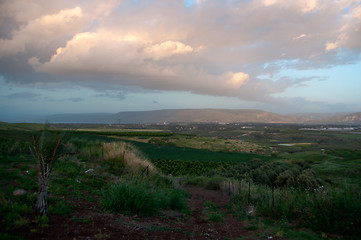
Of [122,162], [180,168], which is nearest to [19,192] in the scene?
[122,162]

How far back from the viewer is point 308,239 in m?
6.90

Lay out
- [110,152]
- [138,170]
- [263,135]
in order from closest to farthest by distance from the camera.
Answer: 1. [138,170]
2. [110,152]
3. [263,135]

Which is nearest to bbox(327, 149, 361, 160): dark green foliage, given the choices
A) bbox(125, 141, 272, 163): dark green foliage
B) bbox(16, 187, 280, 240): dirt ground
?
bbox(125, 141, 272, 163): dark green foliage

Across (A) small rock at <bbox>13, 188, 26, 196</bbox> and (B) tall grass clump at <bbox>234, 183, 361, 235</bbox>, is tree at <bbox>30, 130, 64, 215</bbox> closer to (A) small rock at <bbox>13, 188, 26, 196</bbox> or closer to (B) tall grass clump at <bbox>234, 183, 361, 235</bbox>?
(A) small rock at <bbox>13, 188, 26, 196</bbox>

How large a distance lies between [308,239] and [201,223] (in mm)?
3539

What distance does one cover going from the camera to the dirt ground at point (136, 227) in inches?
228

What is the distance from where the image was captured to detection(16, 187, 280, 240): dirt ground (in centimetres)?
579

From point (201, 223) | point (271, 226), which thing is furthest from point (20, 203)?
point (271, 226)

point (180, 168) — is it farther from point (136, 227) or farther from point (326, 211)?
point (136, 227)

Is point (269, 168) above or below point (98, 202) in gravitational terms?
below

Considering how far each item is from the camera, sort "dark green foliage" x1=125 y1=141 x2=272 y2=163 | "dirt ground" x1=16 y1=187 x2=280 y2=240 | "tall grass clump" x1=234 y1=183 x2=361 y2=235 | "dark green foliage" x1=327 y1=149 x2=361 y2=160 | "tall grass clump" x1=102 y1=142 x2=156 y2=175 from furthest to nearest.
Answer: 1. "dark green foliage" x1=327 y1=149 x2=361 y2=160
2. "dark green foliage" x1=125 y1=141 x2=272 y2=163
3. "tall grass clump" x1=102 y1=142 x2=156 y2=175
4. "tall grass clump" x1=234 y1=183 x2=361 y2=235
5. "dirt ground" x1=16 y1=187 x2=280 y2=240

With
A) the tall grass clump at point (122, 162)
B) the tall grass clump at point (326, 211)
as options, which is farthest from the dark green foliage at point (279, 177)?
the tall grass clump at point (326, 211)

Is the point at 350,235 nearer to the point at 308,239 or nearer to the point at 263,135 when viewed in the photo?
the point at 308,239

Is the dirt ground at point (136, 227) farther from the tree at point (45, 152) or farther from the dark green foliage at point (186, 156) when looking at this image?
the dark green foliage at point (186, 156)
